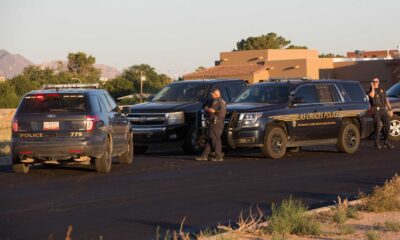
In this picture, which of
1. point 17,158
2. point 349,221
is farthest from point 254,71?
point 349,221

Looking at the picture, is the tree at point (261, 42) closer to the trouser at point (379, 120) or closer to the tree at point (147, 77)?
the tree at point (147, 77)

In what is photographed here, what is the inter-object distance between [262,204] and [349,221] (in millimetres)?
2181

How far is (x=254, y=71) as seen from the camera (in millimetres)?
66438

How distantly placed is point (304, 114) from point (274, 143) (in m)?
1.12

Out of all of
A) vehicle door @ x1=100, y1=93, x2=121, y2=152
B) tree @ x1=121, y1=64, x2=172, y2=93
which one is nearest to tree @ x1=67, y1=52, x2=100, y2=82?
tree @ x1=121, y1=64, x2=172, y2=93

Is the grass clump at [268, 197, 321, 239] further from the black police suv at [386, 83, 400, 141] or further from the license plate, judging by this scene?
the black police suv at [386, 83, 400, 141]

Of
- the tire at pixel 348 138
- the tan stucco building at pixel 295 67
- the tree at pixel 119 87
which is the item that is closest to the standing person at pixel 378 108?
the tire at pixel 348 138

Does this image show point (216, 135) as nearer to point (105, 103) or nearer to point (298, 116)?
point (298, 116)

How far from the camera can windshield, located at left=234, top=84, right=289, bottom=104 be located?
19844mm

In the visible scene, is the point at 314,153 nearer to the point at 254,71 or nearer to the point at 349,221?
the point at 349,221

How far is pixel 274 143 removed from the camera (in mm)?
19234

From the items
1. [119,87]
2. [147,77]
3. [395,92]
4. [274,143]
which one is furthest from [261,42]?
[274,143]

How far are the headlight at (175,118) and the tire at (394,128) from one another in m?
7.27

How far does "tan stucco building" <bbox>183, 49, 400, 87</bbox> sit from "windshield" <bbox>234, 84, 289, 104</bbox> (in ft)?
133
